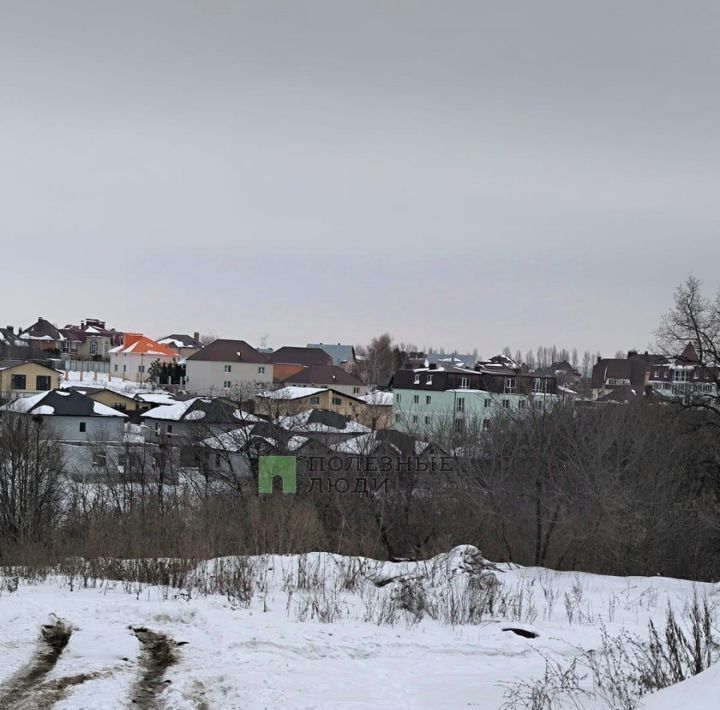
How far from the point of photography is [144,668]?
597 centimetres

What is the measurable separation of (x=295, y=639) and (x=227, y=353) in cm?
6977

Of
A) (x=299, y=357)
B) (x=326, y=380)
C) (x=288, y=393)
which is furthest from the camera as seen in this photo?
(x=299, y=357)

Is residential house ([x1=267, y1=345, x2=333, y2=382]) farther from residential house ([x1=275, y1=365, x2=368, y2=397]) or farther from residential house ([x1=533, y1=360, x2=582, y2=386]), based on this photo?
residential house ([x1=533, y1=360, x2=582, y2=386])

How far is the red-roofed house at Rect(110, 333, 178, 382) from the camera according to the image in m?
84.0

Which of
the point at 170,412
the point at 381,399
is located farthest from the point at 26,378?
the point at 381,399

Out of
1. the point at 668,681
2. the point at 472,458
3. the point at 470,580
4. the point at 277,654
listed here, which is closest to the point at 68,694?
the point at 277,654

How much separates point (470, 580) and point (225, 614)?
313cm

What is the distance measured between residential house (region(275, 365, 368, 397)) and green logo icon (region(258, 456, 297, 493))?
4054 centimetres

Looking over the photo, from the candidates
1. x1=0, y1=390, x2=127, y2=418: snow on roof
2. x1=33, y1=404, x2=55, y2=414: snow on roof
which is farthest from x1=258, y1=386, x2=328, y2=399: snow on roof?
x1=33, y1=404, x2=55, y2=414: snow on roof

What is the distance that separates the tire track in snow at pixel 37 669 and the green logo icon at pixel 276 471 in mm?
20869

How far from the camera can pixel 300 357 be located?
8738 cm

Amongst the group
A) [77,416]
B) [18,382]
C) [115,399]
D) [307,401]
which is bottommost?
[77,416]

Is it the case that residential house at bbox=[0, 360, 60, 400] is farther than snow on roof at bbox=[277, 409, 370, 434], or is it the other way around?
residential house at bbox=[0, 360, 60, 400]

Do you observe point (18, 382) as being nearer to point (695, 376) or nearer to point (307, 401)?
point (307, 401)
